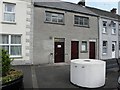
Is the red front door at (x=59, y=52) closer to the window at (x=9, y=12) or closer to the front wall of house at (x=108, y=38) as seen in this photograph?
the window at (x=9, y=12)

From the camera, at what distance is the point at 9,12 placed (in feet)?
45.7

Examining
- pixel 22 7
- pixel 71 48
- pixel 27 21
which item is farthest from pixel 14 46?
pixel 71 48

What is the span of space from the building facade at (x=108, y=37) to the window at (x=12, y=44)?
10552 mm

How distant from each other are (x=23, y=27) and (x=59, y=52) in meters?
4.57

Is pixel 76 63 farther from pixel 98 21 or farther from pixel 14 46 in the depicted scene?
pixel 98 21

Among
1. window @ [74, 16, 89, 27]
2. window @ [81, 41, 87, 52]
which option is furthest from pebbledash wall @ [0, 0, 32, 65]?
window @ [81, 41, 87, 52]

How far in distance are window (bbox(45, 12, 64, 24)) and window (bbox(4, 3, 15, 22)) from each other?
332 cm

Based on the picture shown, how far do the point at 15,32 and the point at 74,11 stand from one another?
23.3 ft

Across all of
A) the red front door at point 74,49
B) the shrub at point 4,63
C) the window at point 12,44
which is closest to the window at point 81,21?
the red front door at point 74,49

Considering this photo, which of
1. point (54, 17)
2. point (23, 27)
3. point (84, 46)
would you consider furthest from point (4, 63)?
point (84, 46)

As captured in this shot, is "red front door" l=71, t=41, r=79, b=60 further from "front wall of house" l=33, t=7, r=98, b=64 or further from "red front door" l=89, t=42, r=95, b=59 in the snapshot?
"red front door" l=89, t=42, r=95, b=59

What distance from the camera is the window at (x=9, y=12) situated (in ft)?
45.3

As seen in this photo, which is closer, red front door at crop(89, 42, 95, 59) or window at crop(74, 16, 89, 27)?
window at crop(74, 16, 89, 27)

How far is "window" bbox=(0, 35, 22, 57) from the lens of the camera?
1365 cm
